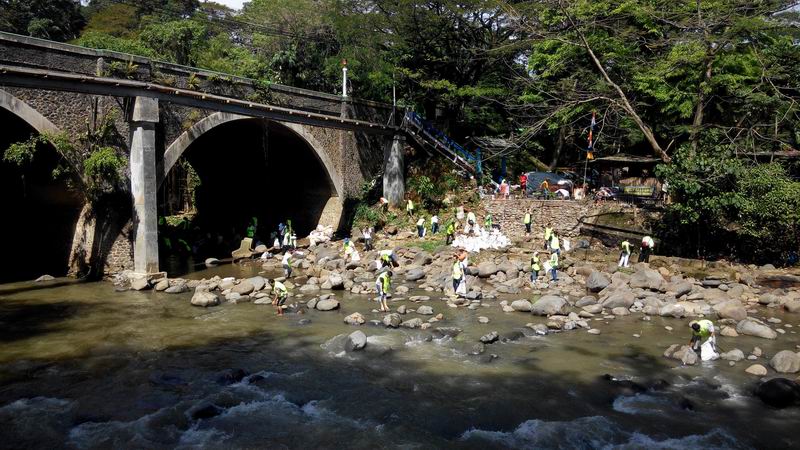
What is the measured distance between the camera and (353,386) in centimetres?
1298

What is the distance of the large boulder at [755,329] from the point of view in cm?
1681

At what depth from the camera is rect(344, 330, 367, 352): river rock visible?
15.2 metres

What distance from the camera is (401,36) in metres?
36.2

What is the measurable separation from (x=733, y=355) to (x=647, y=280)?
24.6 feet

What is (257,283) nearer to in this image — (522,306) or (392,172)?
(522,306)

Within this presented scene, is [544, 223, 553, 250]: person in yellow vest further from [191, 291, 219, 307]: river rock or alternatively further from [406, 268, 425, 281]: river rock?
[191, 291, 219, 307]: river rock

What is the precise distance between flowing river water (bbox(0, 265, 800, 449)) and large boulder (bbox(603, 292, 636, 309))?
4.72 ft

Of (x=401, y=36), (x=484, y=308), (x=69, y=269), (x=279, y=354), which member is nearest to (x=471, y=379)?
(x=279, y=354)

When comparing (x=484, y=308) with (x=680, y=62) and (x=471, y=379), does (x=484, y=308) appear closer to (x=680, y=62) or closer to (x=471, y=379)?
(x=471, y=379)

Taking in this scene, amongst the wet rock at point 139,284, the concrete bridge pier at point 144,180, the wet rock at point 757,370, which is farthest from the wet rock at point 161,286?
the wet rock at point 757,370

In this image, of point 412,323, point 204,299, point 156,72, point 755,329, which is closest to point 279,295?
point 204,299

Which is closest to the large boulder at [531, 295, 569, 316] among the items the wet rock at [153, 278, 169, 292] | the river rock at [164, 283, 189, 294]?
the river rock at [164, 283, 189, 294]

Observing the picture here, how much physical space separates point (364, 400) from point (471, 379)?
2.66 meters

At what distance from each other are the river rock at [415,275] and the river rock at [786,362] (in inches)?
532
